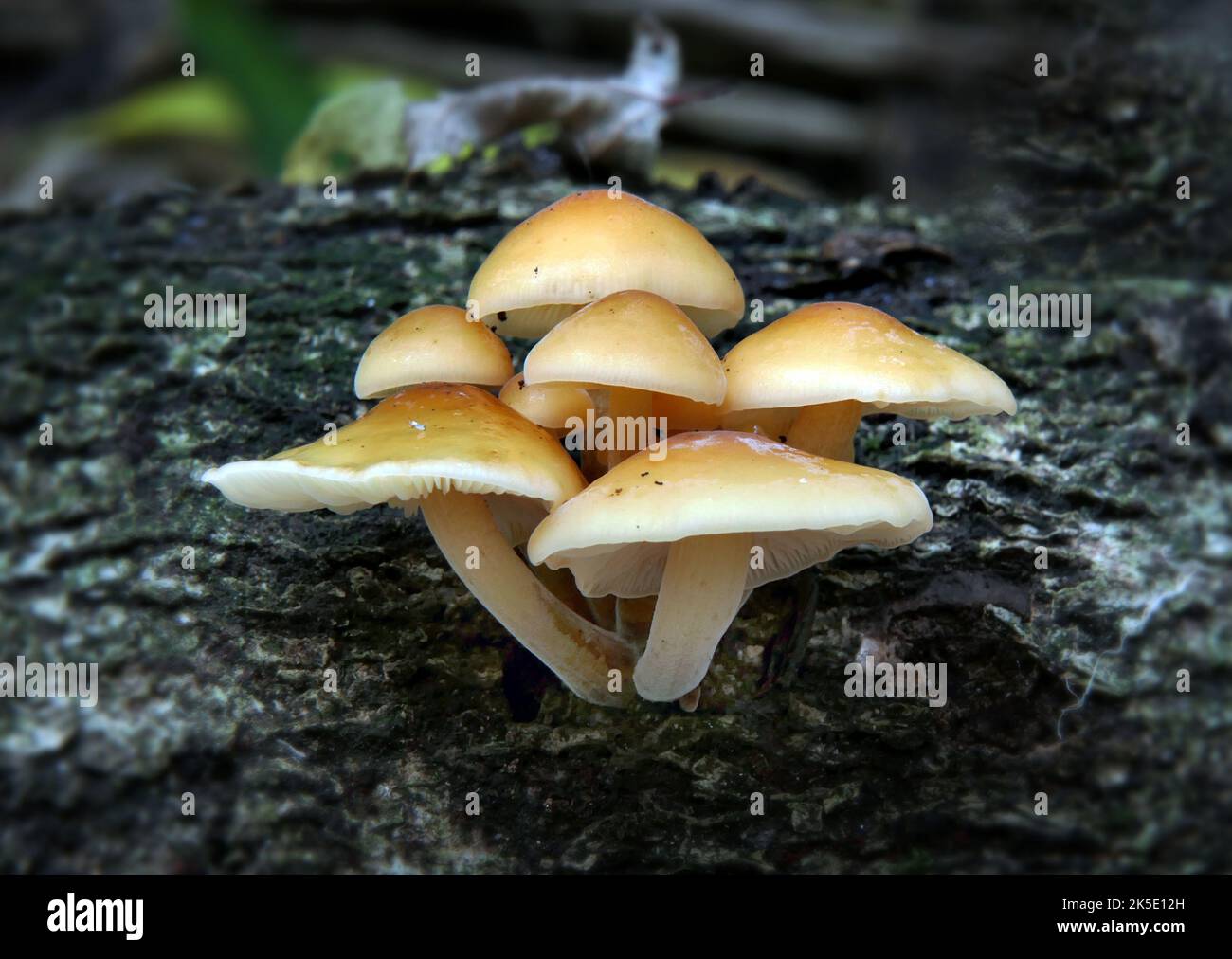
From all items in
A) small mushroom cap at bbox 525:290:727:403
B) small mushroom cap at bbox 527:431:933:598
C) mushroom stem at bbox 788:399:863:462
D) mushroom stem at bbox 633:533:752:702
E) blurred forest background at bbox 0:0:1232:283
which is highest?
blurred forest background at bbox 0:0:1232:283

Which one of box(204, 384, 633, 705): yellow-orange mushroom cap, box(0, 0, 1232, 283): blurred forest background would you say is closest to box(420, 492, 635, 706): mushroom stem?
box(204, 384, 633, 705): yellow-orange mushroom cap

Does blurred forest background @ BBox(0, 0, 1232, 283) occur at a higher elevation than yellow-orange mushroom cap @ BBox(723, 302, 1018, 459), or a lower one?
higher

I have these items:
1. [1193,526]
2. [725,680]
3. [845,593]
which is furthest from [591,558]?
[1193,526]

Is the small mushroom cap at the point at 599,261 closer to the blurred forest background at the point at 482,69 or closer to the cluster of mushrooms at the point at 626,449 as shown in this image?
the cluster of mushrooms at the point at 626,449

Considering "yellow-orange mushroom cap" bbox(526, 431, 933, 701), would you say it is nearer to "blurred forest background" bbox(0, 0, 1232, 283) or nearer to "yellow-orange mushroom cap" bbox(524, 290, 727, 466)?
"yellow-orange mushroom cap" bbox(524, 290, 727, 466)

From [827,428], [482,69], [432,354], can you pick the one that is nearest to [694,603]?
[827,428]

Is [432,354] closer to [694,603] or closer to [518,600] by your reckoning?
[518,600]
